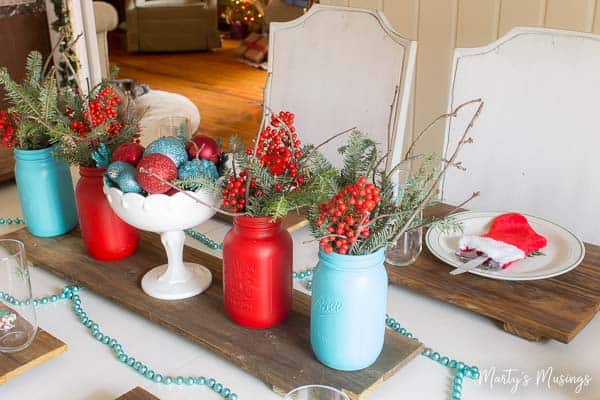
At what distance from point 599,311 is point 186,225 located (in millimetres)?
612

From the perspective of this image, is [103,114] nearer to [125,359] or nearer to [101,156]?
[101,156]

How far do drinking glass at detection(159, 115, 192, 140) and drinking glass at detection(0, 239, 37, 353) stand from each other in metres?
0.27

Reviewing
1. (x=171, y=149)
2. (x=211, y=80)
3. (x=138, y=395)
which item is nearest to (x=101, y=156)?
(x=171, y=149)

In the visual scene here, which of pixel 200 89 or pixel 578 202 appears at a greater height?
pixel 578 202

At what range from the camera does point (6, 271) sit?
0.92 m

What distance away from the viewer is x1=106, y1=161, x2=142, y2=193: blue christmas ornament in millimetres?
1003

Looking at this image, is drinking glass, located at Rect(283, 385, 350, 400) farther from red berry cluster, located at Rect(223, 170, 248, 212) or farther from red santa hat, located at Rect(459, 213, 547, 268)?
red santa hat, located at Rect(459, 213, 547, 268)

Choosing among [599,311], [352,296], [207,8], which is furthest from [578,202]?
[207,8]

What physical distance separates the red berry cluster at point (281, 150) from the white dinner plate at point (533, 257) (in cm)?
29

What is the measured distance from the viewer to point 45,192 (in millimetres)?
1288

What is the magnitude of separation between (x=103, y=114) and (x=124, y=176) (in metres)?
0.18

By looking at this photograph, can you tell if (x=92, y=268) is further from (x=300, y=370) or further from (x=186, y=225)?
(x=300, y=370)

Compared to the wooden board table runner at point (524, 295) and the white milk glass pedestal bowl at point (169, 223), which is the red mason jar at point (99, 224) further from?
the wooden board table runner at point (524, 295)

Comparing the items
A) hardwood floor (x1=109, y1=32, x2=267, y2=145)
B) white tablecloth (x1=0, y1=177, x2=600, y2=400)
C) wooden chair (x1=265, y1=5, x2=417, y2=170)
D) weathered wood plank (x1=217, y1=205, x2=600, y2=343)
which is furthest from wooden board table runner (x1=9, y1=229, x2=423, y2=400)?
hardwood floor (x1=109, y1=32, x2=267, y2=145)
